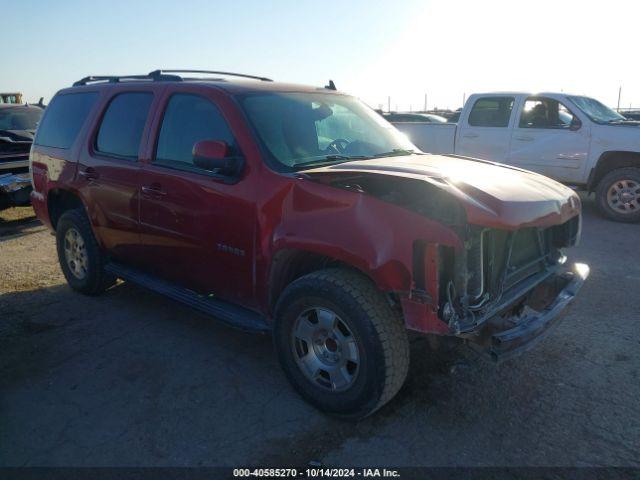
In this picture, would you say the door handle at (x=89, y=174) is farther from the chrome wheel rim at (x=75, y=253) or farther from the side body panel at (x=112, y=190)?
the chrome wheel rim at (x=75, y=253)

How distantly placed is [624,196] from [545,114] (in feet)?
5.98

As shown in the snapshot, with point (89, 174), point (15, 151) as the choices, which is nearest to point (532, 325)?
point (89, 174)

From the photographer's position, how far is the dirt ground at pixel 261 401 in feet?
9.05

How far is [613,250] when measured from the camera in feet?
21.2

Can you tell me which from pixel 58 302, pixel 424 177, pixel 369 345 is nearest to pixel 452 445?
pixel 369 345

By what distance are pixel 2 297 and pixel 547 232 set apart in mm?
4936

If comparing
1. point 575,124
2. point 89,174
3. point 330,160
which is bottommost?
point 89,174

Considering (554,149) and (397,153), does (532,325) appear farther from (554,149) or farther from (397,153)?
(554,149)

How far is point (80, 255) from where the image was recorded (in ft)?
16.5

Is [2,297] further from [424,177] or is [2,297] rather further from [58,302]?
[424,177]

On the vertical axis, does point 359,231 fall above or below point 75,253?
above

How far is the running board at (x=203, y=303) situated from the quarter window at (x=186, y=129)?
94 cm

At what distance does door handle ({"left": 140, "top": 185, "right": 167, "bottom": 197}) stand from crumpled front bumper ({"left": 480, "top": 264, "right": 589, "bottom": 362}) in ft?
8.02

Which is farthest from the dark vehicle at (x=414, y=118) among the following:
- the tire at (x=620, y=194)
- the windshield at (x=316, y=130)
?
the windshield at (x=316, y=130)
